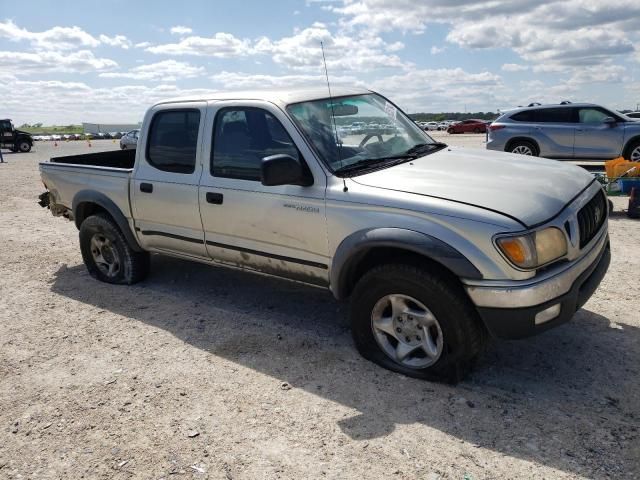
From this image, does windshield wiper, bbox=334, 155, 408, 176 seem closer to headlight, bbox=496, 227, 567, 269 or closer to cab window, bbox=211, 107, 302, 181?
cab window, bbox=211, 107, 302, 181

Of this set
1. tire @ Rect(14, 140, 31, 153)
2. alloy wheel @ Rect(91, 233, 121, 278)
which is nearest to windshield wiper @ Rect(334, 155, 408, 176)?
alloy wheel @ Rect(91, 233, 121, 278)

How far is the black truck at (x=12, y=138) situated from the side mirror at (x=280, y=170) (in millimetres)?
34098

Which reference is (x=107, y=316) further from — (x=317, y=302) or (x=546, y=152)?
(x=546, y=152)

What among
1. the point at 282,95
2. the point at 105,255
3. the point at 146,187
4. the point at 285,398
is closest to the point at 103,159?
the point at 105,255

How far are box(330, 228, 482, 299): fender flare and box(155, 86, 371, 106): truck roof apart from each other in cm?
124

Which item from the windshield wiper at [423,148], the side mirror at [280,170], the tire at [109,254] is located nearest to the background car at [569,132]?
the windshield wiper at [423,148]

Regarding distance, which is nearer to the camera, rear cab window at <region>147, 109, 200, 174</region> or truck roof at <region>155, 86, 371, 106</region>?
truck roof at <region>155, 86, 371, 106</region>

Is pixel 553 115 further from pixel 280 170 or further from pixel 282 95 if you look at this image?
pixel 280 170

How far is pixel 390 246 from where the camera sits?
10.9 ft

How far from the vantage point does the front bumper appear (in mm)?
3002

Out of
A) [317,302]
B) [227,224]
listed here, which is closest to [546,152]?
[317,302]

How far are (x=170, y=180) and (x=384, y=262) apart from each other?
213 cm

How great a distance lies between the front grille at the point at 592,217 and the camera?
3.39m

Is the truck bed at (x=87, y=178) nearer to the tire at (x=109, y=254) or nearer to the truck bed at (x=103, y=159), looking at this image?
the truck bed at (x=103, y=159)
